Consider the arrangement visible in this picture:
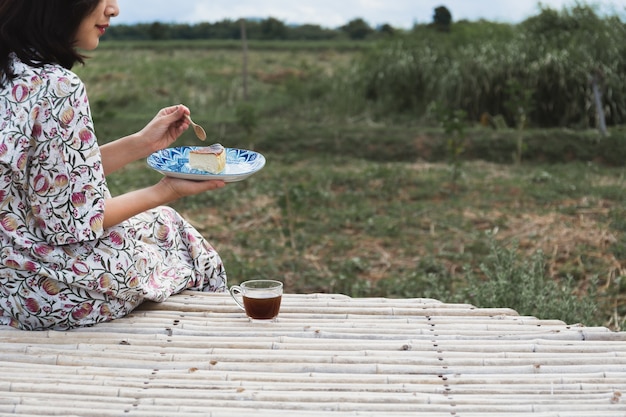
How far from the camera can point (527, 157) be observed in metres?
7.29

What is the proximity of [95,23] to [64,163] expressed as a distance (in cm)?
39

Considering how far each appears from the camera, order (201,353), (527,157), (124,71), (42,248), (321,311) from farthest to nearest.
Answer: (124,71)
(527,157)
(321,311)
(42,248)
(201,353)

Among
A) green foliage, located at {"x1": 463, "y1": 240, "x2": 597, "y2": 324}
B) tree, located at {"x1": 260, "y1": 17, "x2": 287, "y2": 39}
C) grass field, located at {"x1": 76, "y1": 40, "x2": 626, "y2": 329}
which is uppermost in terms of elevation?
tree, located at {"x1": 260, "y1": 17, "x2": 287, "y2": 39}

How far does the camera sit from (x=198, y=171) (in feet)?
8.37

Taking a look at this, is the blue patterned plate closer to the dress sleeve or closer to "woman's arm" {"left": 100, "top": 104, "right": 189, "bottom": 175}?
"woman's arm" {"left": 100, "top": 104, "right": 189, "bottom": 175}

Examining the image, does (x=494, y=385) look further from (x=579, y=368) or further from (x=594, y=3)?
(x=594, y=3)

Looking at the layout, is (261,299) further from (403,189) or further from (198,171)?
(403,189)

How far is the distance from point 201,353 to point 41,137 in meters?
0.68

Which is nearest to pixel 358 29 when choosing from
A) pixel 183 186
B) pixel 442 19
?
pixel 442 19

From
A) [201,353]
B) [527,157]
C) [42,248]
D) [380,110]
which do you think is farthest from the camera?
[380,110]

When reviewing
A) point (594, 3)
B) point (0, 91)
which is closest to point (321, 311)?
point (0, 91)

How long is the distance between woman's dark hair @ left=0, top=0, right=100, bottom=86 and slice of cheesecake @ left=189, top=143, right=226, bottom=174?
46cm

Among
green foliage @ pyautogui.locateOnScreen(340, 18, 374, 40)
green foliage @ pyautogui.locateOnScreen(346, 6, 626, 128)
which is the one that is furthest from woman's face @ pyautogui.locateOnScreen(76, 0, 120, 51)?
green foliage @ pyautogui.locateOnScreen(340, 18, 374, 40)

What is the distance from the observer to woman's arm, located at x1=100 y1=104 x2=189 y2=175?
2793 mm
